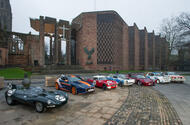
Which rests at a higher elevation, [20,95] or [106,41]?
[106,41]

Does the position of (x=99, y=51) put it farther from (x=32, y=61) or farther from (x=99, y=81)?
(x=99, y=81)

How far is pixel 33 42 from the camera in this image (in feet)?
99.9


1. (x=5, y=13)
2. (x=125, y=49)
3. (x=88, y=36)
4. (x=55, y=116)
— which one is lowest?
(x=55, y=116)

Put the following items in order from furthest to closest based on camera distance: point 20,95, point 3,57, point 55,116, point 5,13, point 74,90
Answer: point 5,13 < point 3,57 < point 74,90 < point 20,95 < point 55,116

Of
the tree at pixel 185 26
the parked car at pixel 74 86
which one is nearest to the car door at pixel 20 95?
the parked car at pixel 74 86

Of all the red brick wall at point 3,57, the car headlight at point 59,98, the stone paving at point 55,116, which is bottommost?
the stone paving at point 55,116

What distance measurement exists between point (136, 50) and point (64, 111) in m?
38.9

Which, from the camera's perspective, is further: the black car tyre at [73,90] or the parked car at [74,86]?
the black car tyre at [73,90]

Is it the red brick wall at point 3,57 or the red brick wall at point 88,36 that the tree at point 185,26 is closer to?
the red brick wall at point 88,36

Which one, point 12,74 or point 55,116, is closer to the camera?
point 55,116

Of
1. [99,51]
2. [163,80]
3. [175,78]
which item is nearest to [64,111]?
[163,80]

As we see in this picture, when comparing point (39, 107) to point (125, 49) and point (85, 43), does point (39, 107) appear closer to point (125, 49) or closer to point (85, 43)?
point (85, 43)

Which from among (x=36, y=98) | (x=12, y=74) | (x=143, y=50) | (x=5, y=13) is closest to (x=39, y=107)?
(x=36, y=98)


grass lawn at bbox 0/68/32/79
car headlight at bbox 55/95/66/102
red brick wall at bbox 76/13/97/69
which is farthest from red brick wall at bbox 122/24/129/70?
car headlight at bbox 55/95/66/102
